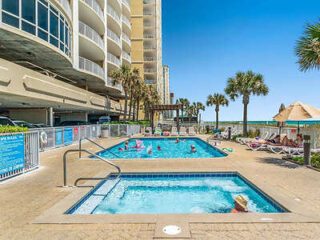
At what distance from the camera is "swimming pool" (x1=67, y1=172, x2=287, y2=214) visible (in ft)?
16.2

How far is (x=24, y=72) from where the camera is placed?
12.1 m

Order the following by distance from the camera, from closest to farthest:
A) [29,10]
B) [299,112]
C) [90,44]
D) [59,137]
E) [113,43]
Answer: [299,112]
[29,10]
[59,137]
[90,44]
[113,43]

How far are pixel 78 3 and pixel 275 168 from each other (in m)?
22.8

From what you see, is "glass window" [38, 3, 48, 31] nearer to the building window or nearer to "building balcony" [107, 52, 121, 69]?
the building window

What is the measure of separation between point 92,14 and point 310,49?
2227 cm

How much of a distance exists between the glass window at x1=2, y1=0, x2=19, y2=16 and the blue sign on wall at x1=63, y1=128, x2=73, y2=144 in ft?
25.1

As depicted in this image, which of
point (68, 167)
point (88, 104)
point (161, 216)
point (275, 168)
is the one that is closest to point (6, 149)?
point (68, 167)

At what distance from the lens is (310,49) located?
8188 millimetres

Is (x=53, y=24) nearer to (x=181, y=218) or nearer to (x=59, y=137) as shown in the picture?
(x=59, y=137)

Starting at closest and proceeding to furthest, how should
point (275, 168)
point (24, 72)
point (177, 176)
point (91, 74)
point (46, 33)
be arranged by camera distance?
point (177, 176) → point (275, 168) → point (24, 72) → point (46, 33) → point (91, 74)

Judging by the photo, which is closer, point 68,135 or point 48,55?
point 68,135

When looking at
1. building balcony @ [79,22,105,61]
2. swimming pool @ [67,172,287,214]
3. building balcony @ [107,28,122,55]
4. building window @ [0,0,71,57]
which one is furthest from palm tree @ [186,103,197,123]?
swimming pool @ [67,172,287,214]

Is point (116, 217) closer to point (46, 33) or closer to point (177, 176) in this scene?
point (177, 176)

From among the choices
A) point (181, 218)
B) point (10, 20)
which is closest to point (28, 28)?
point (10, 20)
